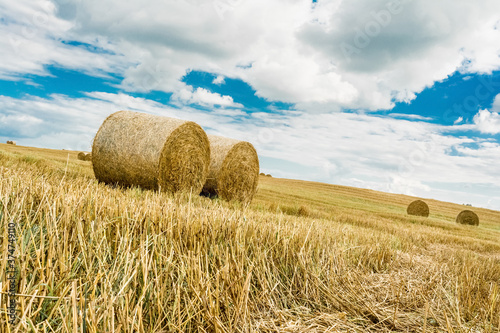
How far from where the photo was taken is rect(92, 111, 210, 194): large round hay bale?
9086mm

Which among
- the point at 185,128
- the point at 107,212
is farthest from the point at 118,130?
the point at 107,212

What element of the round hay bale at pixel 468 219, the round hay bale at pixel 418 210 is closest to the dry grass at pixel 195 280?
the round hay bale at pixel 418 210

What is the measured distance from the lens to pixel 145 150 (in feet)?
29.9

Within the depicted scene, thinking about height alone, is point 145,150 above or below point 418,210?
above

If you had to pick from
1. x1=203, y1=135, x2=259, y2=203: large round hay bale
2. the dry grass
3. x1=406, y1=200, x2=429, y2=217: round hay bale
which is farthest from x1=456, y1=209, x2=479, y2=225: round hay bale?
the dry grass

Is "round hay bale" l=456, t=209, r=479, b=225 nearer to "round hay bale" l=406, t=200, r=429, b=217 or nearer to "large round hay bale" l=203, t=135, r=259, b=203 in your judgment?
"round hay bale" l=406, t=200, r=429, b=217

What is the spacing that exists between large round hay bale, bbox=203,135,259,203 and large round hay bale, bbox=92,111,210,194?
4.64 feet

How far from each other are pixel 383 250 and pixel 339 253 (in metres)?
1.26

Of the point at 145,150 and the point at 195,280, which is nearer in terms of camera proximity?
the point at 195,280

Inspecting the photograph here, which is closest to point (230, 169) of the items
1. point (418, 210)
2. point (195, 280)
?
point (195, 280)

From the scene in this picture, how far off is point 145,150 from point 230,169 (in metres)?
3.30

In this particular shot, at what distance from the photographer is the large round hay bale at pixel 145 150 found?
9.09m

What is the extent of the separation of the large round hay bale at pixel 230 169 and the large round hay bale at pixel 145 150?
1.42 metres

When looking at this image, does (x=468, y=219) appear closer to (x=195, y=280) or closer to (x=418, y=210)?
(x=418, y=210)
